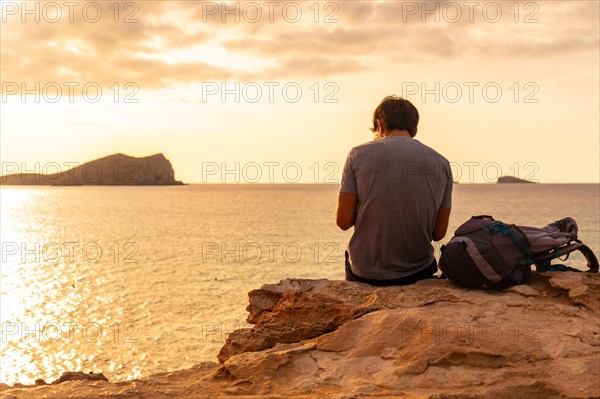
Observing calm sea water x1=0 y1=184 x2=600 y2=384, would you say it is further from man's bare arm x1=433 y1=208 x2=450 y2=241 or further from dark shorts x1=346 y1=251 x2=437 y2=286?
man's bare arm x1=433 y1=208 x2=450 y2=241

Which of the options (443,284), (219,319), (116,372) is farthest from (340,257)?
(443,284)

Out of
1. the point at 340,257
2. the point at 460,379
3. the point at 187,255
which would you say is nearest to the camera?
the point at 460,379

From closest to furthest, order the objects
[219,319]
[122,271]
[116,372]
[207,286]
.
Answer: [116,372] → [219,319] → [207,286] → [122,271]

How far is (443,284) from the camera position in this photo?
5.11 metres

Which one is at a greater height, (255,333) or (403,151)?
(403,151)

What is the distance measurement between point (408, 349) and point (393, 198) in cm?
157

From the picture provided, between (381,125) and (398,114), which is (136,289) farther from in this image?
(398,114)

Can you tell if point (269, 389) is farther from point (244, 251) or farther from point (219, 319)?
point (244, 251)

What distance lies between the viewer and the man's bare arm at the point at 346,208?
204 inches

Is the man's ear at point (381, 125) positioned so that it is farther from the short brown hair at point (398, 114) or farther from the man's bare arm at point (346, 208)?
the man's bare arm at point (346, 208)

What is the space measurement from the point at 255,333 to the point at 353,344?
1.03 metres

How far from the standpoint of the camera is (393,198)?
5.09 metres

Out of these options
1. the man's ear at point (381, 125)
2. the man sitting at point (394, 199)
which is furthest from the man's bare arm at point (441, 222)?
the man's ear at point (381, 125)

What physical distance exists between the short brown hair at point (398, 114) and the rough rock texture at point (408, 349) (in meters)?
1.51
